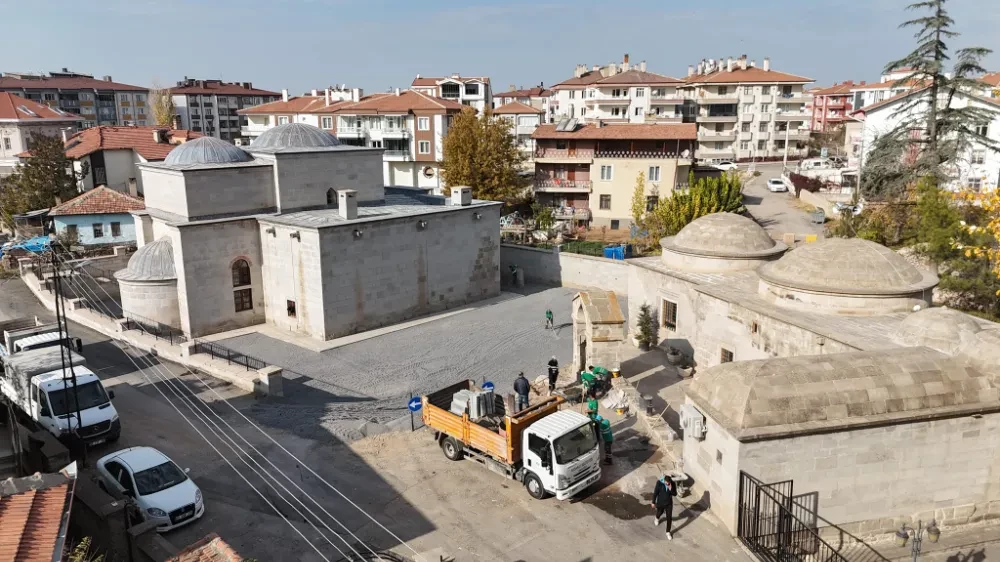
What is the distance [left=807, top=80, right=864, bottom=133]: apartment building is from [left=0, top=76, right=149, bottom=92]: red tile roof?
95801 mm

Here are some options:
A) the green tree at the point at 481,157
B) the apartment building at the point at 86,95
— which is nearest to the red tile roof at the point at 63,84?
the apartment building at the point at 86,95

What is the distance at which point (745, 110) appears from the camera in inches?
2842

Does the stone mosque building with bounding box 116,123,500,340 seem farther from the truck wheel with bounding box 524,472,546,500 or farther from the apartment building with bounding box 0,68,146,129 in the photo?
the apartment building with bounding box 0,68,146,129

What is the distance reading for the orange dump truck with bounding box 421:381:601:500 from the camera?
49.9 ft

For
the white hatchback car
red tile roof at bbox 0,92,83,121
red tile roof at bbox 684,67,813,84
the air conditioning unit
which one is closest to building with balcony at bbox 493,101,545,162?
red tile roof at bbox 684,67,813,84

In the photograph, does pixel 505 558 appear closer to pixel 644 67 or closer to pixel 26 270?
pixel 26 270

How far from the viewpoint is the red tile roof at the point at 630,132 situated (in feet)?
153

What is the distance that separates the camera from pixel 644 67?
7556 cm

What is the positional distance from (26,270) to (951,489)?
41.9m

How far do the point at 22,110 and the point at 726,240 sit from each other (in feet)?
208

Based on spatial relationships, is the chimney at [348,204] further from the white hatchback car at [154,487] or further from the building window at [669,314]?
the white hatchback car at [154,487]

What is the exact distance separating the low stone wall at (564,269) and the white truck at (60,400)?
23098 mm

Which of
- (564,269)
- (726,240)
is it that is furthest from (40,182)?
(726,240)

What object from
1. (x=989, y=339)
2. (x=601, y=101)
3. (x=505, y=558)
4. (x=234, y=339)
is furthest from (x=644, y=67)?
(x=505, y=558)
